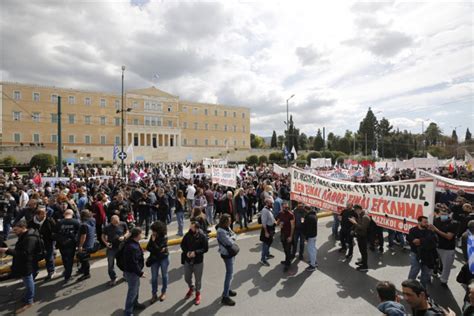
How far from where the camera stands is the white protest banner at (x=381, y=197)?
6.00 meters

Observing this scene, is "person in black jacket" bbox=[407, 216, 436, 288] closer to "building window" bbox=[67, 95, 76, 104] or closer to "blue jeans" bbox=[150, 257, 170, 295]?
"blue jeans" bbox=[150, 257, 170, 295]

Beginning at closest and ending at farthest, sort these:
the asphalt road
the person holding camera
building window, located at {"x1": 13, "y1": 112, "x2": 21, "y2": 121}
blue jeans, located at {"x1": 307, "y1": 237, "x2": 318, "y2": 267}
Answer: the asphalt road
the person holding camera
blue jeans, located at {"x1": 307, "y1": 237, "x2": 318, "y2": 267}
building window, located at {"x1": 13, "y1": 112, "x2": 21, "y2": 121}

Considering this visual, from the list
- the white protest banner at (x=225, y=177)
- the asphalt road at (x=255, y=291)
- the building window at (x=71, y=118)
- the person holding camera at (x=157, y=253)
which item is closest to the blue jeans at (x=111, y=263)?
the asphalt road at (x=255, y=291)

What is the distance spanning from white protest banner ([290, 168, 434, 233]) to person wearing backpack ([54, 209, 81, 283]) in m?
6.85

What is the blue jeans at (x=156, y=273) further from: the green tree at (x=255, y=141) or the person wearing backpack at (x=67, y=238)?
the green tree at (x=255, y=141)

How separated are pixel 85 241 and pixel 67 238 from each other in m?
0.37

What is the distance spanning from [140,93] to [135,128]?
31.1 ft

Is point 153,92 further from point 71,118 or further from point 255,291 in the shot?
point 255,291

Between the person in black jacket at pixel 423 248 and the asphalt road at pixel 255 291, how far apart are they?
581mm

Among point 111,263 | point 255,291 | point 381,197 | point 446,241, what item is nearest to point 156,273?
point 111,263

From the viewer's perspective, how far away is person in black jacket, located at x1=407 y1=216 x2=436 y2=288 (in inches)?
210

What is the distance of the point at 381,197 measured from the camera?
22.9 feet

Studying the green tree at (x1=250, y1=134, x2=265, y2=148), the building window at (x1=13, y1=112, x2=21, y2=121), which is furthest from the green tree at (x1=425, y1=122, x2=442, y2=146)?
the building window at (x1=13, y1=112, x2=21, y2=121)

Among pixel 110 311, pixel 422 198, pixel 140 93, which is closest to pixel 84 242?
pixel 110 311
